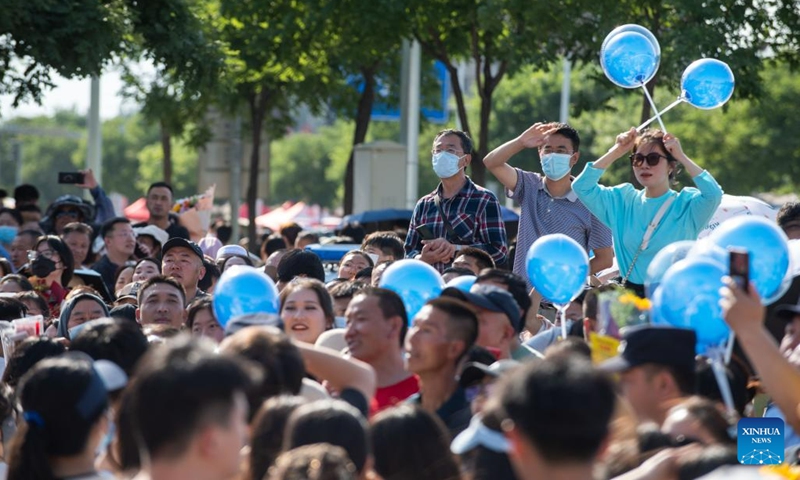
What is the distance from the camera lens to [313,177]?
82500 mm

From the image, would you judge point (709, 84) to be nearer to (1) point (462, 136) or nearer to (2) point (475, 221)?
(1) point (462, 136)

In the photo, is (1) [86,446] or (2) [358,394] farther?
(2) [358,394]

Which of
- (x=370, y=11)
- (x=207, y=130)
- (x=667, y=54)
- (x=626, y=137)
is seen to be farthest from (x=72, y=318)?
(x=207, y=130)

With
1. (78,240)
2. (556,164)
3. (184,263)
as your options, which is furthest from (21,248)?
(556,164)

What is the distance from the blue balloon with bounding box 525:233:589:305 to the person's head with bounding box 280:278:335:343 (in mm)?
1182

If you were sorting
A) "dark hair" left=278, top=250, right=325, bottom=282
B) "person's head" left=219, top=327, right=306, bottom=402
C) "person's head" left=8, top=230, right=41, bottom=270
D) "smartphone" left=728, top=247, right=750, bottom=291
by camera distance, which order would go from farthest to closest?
"person's head" left=8, top=230, right=41, bottom=270
"dark hair" left=278, top=250, right=325, bottom=282
"person's head" left=219, top=327, right=306, bottom=402
"smartphone" left=728, top=247, right=750, bottom=291

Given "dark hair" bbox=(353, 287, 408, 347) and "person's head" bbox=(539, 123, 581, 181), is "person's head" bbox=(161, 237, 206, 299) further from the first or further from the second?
"dark hair" bbox=(353, 287, 408, 347)

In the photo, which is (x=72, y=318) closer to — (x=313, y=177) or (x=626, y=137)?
(x=626, y=137)

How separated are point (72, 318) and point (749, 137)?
3790 cm

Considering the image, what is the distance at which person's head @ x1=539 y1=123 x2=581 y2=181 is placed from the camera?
927 cm

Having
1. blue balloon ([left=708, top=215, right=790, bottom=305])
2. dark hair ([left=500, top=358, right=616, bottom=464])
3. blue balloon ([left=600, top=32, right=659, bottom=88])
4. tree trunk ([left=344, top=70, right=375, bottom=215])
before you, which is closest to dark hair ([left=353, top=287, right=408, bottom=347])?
blue balloon ([left=708, top=215, right=790, bottom=305])

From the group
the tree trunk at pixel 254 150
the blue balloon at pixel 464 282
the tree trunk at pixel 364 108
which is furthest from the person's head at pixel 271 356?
the tree trunk at pixel 254 150

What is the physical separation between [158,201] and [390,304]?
25.0ft

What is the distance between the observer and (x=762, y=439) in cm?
593
